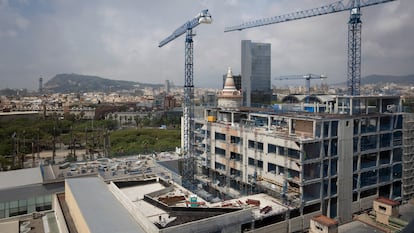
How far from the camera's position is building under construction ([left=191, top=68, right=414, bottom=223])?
75.3 feet

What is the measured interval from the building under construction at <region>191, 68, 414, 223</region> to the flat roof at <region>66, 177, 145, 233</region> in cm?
1046

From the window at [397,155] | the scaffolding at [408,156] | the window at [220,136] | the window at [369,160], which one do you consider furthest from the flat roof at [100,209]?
the scaffolding at [408,156]

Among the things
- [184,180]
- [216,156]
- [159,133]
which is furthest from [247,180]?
[159,133]

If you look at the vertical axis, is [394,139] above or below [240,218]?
above

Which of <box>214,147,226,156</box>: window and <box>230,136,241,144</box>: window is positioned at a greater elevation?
<box>230,136,241,144</box>: window

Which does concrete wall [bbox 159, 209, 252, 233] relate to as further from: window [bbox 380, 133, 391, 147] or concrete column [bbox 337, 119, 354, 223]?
window [bbox 380, 133, 391, 147]

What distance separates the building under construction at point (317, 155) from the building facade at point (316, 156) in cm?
6

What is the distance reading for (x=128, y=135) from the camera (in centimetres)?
6356

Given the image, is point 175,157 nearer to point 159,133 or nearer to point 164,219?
point 164,219

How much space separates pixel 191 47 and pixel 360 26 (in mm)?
23626

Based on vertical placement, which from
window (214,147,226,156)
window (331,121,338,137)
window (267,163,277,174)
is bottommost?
window (267,163,277,174)

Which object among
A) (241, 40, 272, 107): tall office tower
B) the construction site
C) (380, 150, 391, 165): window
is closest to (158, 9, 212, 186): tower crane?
the construction site

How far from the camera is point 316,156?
23.2 meters

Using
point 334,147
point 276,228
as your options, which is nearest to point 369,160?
point 334,147
